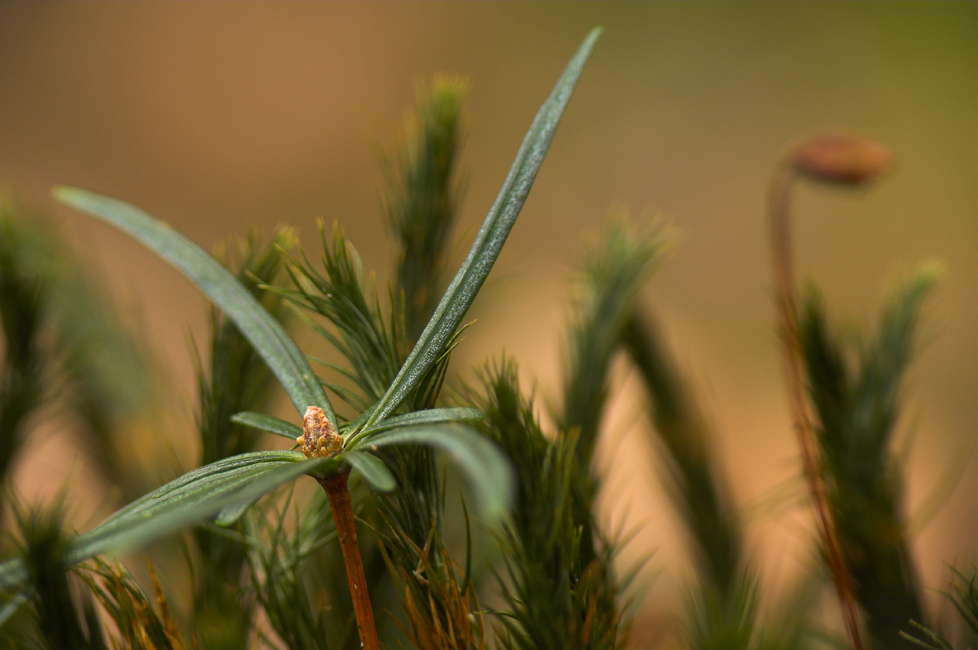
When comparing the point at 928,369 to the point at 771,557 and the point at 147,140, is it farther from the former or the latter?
the point at 147,140

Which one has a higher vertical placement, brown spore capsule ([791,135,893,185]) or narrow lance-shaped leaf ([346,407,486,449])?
brown spore capsule ([791,135,893,185])

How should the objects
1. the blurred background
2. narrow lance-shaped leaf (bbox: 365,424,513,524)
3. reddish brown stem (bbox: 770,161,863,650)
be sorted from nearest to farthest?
narrow lance-shaped leaf (bbox: 365,424,513,524), reddish brown stem (bbox: 770,161,863,650), the blurred background

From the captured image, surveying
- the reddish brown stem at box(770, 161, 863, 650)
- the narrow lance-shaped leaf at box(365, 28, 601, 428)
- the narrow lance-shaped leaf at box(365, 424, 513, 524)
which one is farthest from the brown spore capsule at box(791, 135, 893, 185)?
the narrow lance-shaped leaf at box(365, 424, 513, 524)

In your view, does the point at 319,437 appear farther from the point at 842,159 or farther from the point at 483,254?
the point at 842,159

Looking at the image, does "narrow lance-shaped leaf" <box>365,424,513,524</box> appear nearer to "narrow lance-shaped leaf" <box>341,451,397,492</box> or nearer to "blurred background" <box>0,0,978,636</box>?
"narrow lance-shaped leaf" <box>341,451,397,492</box>

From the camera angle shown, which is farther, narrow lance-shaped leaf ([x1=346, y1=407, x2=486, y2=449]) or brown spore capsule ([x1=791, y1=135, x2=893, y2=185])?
brown spore capsule ([x1=791, y1=135, x2=893, y2=185])

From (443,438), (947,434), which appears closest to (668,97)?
(947,434)

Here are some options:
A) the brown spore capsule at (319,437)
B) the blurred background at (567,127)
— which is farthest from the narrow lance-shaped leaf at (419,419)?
the blurred background at (567,127)
